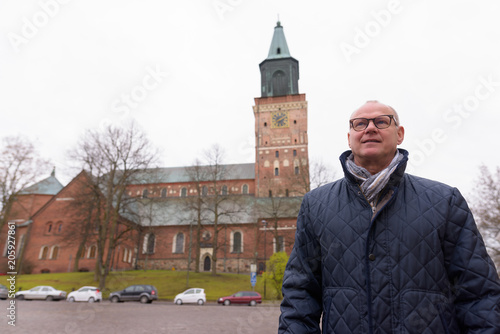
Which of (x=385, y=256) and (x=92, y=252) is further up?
(x=92, y=252)

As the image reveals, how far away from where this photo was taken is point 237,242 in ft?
137

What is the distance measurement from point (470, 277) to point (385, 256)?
17.5 inches

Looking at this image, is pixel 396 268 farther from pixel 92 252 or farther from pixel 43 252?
pixel 43 252

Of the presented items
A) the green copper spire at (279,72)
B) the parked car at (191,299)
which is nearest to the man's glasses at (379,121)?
the parked car at (191,299)

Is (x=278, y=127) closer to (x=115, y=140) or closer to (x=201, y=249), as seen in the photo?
(x=201, y=249)

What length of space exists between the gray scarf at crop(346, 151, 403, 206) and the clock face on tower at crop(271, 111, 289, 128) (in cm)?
4766

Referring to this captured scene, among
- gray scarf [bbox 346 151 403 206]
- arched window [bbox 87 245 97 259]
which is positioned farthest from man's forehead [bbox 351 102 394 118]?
arched window [bbox 87 245 97 259]

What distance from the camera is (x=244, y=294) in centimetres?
2248

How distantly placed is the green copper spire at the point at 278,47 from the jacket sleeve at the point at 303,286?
161 feet

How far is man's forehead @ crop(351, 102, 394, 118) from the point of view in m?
2.18

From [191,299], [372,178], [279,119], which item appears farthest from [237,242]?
[372,178]

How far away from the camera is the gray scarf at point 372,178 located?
2072 mm

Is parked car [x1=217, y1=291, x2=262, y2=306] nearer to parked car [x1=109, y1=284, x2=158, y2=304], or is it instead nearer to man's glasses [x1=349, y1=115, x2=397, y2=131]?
parked car [x1=109, y1=284, x2=158, y2=304]

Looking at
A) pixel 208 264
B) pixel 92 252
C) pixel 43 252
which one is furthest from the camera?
pixel 208 264
